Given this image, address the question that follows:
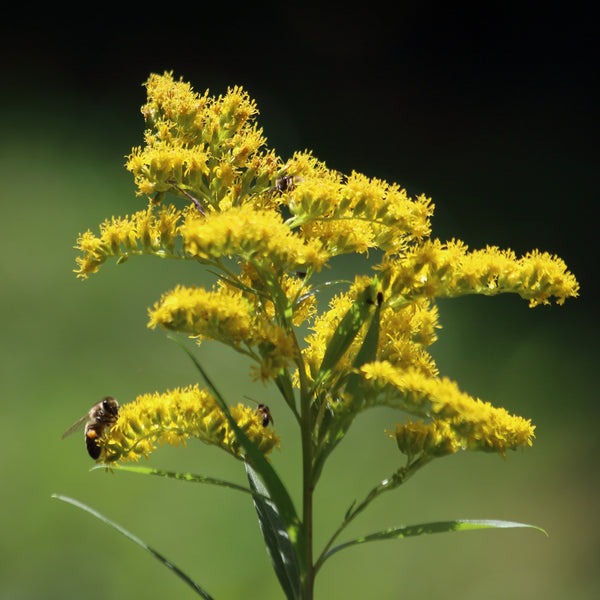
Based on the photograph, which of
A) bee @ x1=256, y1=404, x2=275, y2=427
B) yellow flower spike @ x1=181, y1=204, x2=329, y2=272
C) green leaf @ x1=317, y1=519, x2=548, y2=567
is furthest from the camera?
bee @ x1=256, y1=404, x2=275, y2=427

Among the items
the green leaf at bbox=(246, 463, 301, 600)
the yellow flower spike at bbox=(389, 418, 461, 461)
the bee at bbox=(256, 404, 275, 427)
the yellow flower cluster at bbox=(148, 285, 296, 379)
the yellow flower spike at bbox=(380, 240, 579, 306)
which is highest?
the yellow flower spike at bbox=(380, 240, 579, 306)

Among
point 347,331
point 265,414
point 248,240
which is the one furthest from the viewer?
point 265,414

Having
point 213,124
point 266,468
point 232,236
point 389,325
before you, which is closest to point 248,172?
point 213,124

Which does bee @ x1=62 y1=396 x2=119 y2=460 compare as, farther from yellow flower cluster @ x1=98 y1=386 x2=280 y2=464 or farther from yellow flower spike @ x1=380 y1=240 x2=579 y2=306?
yellow flower spike @ x1=380 y1=240 x2=579 y2=306

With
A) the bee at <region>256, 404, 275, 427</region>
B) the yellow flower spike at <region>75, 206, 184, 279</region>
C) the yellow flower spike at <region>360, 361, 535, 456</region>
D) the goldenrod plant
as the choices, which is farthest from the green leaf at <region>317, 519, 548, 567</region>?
the yellow flower spike at <region>75, 206, 184, 279</region>

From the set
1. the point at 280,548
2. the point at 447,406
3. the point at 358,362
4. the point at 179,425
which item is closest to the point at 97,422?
the point at 179,425

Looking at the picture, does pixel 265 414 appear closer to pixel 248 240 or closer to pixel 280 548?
pixel 280 548
